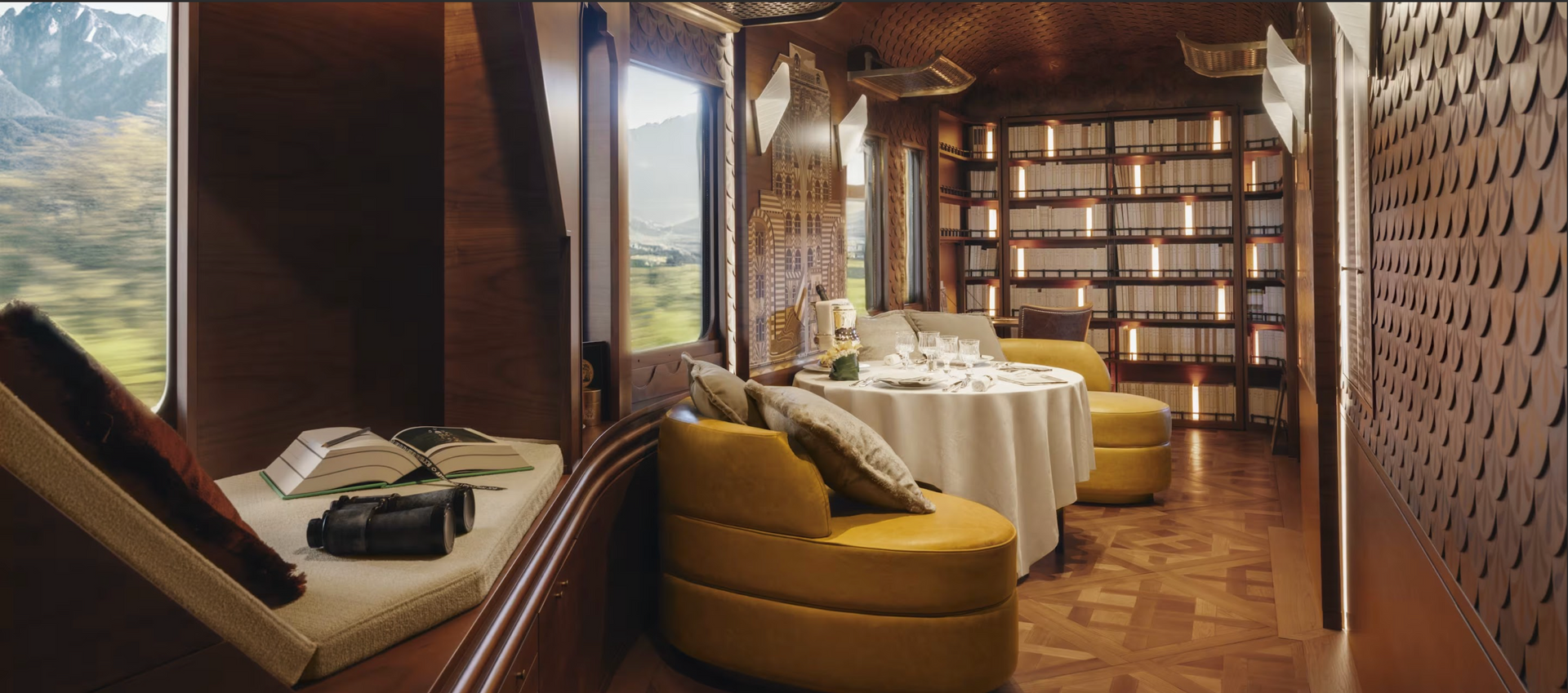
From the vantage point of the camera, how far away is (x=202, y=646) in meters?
0.97

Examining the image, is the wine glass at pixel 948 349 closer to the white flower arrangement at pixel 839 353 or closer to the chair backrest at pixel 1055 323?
the white flower arrangement at pixel 839 353

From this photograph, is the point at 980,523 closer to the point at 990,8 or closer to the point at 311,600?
the point at 311,600

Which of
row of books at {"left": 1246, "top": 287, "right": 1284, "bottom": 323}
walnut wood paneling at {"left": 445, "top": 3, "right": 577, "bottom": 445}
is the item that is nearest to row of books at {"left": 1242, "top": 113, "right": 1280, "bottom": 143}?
row of books at {"left": 1246, "top": 287, "right": 1284, "bottom": 323}

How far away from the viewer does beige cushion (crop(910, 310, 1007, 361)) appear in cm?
516

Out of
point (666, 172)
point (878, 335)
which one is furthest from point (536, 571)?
point (878, 335)

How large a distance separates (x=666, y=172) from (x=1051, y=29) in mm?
3943

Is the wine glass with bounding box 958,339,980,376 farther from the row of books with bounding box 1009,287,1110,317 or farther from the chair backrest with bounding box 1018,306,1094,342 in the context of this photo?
the row of books with bounding box 1009,287,1110,317

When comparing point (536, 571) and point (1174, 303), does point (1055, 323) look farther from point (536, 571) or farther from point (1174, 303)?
point (536, 571)

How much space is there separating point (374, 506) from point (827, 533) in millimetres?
1280

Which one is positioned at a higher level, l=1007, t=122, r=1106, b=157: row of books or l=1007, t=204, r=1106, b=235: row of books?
l=1007, t=122, r=1106, b=157: row of books

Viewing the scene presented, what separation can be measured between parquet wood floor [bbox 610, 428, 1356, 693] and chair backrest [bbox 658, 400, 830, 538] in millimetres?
534

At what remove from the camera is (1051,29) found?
Result: 271 inches

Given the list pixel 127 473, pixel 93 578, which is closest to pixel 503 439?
pixel 127 473

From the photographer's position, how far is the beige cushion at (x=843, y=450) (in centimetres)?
267
